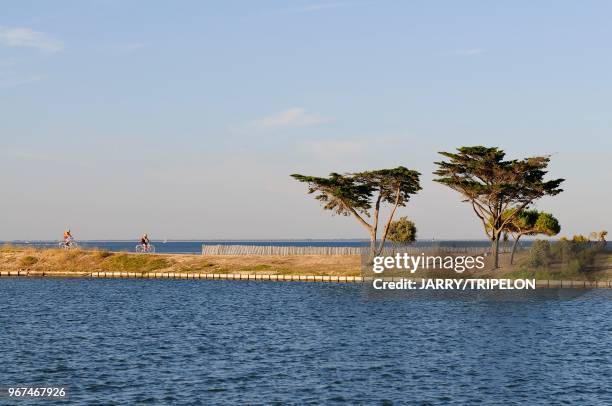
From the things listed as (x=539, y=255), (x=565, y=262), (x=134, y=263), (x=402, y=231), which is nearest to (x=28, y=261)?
(x=134, y=263)

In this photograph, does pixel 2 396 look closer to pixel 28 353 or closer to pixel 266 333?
pixel 28 353

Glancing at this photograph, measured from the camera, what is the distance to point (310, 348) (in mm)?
57250

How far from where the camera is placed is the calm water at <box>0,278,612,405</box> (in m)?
42.7

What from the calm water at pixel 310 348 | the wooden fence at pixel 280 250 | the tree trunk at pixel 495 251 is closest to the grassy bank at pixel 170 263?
the wooden fence at pixel 280 250

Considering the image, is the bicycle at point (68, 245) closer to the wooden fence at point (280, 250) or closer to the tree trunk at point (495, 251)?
the wooden fence at point (280, 250)

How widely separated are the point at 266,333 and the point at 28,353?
19232 millimetres

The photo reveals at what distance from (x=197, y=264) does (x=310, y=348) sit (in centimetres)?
7595

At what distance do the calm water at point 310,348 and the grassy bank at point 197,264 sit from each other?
55.9 feet

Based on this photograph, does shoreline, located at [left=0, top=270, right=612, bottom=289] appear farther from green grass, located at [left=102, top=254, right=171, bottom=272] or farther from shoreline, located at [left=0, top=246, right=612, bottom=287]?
green grass, located at [left=102, top=254, right=171, bottom=272]

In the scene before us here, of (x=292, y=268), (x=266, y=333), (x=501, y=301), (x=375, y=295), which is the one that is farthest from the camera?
(x=292, y=268)

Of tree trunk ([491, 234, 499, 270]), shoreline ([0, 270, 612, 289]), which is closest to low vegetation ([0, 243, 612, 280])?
shoreline ([0, 270, 612, 289])

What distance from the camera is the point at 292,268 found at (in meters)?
124

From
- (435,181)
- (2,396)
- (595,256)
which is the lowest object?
(2,396)

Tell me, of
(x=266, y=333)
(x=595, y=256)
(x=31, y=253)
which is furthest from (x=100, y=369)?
(x=31, y=253)
